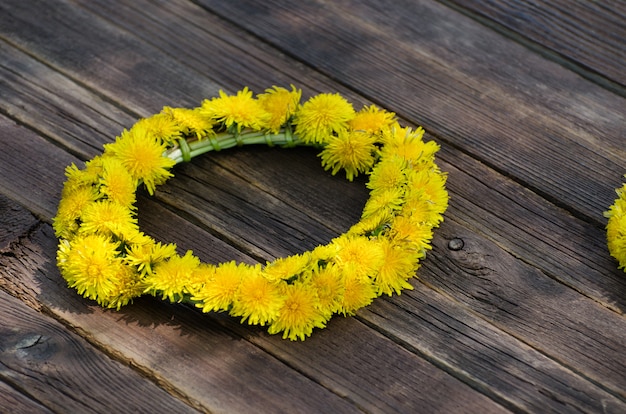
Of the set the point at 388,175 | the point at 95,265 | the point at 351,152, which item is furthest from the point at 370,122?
the point at 95,265

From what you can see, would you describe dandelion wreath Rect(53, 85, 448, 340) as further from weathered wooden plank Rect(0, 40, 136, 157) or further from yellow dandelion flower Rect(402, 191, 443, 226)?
Result: weathered wooden plank Rect(0, 40, 136, 157)

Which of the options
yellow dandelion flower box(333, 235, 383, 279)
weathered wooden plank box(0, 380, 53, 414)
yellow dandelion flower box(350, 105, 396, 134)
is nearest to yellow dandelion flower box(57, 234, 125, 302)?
weathered wooden plank box(0, 380, 53, 414)

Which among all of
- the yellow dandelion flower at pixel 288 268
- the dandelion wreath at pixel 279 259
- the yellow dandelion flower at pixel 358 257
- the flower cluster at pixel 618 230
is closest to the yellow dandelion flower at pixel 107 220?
the dandelion wreath at pixel 279 259

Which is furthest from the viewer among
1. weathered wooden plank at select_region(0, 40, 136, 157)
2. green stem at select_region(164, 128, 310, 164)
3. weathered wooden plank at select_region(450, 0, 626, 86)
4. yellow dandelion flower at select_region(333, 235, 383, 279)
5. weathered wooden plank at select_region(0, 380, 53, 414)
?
weathered wooden plank at select_region(450, 0, 626, 86)

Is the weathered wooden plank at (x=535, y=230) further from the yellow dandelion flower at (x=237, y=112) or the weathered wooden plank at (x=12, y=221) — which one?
the weathered wooden plank at (x=12, y=221)

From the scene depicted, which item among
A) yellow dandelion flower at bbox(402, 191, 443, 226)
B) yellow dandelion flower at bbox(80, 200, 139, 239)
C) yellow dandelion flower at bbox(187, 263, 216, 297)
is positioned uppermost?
yellow dandelion flower at bbox(402, 191, 443, 226)

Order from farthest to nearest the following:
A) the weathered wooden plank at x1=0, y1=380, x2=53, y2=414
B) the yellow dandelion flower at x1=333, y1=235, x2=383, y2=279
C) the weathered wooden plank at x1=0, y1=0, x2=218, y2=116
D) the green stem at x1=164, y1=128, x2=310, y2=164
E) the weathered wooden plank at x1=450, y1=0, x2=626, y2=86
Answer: the weathered wooden plank at x1=450, y1=0, x2=626, y2=86 → the weathered wooden plank at x1=0, y1=0, x2=218, y2=116 → the green stem at x1=164, y1=128, x2=310, y2=164 → the yellow dandelion flower at x1=333, y1=235, x2=383, y2=279 → the weathered wooden plank at x1=0, y1=380, x2=53, y2=414

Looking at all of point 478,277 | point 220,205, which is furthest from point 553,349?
point 220,205

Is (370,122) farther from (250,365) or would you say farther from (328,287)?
(250,365)
